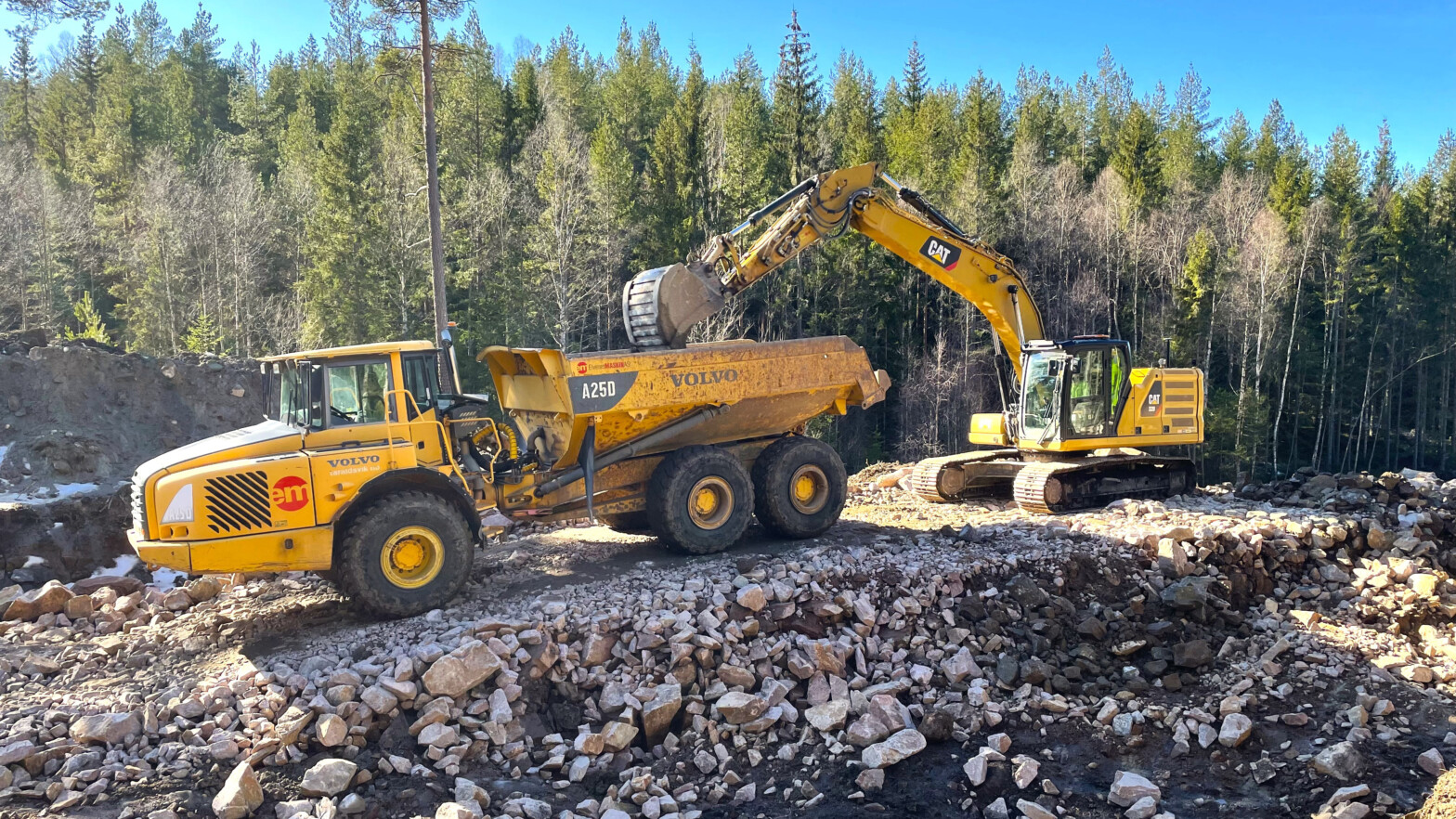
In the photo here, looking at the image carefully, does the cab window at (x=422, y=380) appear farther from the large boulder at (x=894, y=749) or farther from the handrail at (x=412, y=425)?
the large boulder at (x=894, y=749)

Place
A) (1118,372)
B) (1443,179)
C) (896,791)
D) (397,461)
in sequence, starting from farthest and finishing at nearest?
1. (1443,179)
2. (1118,372)
3. (397,461)
4. (896,791)

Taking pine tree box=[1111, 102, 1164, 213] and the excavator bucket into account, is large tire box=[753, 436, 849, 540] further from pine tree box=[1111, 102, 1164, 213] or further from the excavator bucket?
pine tree box=[1111, 102, 1164, 213]

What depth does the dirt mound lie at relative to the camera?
12.5 meters

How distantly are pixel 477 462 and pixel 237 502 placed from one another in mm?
2120

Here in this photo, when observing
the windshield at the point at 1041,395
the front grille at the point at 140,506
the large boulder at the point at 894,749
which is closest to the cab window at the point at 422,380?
the front grille at the point at 140,506

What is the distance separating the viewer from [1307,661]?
7.62 meters

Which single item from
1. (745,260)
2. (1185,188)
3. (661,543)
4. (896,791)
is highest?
(1185,188)

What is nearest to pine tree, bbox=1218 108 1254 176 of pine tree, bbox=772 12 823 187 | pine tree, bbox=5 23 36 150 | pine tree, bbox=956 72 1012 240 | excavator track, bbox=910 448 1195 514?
pine tree, bbox=956 72 1012 240

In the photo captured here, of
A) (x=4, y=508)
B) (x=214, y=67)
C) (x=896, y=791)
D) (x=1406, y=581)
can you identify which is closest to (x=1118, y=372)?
(x=1406, y=581)

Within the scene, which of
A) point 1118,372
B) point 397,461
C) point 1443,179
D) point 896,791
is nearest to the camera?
point 896,791

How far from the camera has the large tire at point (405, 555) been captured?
23.4 feet

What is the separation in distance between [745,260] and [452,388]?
376cm

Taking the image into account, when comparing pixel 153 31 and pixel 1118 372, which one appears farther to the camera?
pixel 153 31

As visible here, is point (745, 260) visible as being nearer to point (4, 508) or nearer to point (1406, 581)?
point (1406, 581)
